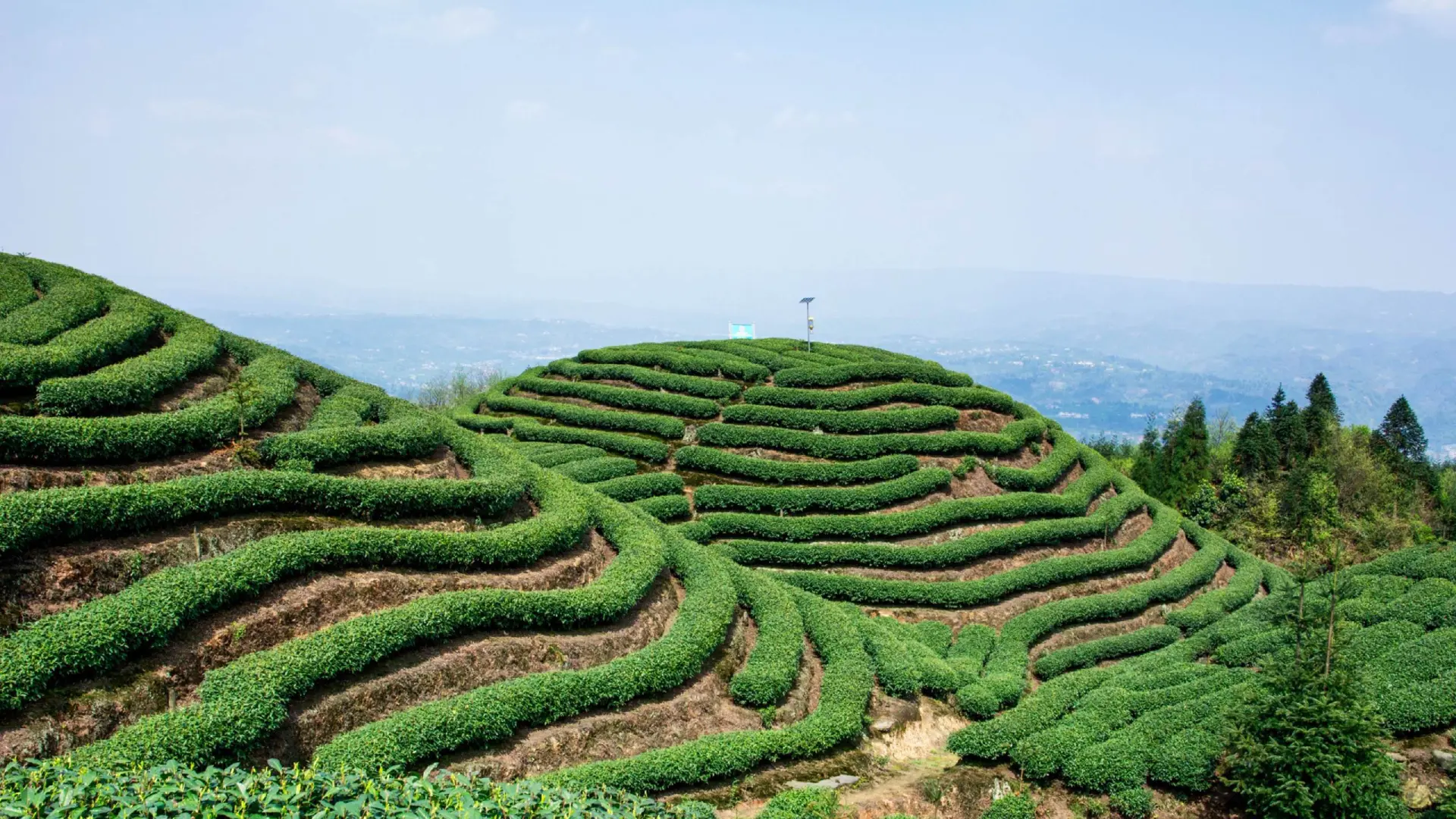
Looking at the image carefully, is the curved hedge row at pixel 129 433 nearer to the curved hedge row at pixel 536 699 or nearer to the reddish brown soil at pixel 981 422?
the curved hedge row at pixel 536 699

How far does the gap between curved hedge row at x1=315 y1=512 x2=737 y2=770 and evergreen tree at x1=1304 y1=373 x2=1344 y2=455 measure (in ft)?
209

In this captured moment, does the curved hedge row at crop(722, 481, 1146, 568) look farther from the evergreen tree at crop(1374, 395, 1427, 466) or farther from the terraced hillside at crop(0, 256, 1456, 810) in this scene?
the evergreen tree at crop(1374, 395, 1427, 466)

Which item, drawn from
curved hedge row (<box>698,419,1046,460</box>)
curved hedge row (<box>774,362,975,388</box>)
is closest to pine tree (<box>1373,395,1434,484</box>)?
curved hedge row (<box>774,362,975,388</box>)

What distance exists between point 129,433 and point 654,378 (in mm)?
23968

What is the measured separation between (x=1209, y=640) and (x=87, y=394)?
30559 millimetres

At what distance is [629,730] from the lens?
18.1 metres

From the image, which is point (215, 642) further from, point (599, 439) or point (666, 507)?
point (599, 439)

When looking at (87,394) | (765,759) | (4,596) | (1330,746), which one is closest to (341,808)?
(4,596)

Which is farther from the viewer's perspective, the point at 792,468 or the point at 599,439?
the point at 599,439

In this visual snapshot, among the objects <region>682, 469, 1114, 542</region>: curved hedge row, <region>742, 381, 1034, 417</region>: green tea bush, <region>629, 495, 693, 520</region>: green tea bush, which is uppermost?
<region>742, 381, 1034, 417</region>: green tea bush

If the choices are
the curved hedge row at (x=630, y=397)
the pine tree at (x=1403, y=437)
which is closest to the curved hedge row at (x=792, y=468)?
the curved hedge row at (x=630, y=397)

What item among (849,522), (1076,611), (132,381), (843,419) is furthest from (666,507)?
(132,381)

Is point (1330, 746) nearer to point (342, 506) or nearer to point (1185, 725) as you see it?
point (1185, 725)

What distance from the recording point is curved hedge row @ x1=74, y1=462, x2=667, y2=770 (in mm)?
12891
